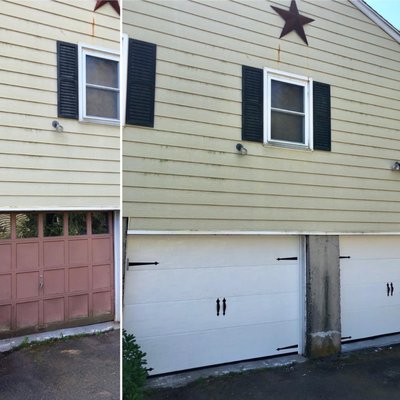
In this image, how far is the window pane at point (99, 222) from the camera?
104cm

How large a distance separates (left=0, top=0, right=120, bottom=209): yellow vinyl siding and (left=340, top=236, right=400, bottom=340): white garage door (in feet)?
7.95

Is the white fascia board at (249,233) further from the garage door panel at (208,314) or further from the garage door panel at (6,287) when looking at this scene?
the garage door panel at (6,287)

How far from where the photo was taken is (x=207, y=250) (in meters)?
2.50

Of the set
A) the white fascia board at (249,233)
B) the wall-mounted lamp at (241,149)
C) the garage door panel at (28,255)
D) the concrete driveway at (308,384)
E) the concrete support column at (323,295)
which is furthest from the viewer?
the concrete support column at (323,295)

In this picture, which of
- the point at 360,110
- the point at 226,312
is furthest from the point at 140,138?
the point at 360,110

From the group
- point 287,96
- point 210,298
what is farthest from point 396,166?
point 210,298

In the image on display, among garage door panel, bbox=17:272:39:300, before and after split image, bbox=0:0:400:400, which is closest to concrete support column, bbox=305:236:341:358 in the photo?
before and after split image, bbox=0:0:400:400

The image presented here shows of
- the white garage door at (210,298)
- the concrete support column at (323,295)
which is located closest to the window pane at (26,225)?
the white garage door at (210,298)

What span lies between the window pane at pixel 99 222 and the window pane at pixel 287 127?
1565 millimetres

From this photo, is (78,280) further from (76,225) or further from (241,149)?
→ (241,149)

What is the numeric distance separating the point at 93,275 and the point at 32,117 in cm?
43

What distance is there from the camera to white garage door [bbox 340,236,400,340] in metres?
3.10

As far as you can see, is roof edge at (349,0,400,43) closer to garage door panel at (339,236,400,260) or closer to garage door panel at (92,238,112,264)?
garage door panel at (339,236,400,260)

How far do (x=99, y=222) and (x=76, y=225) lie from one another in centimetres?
7
